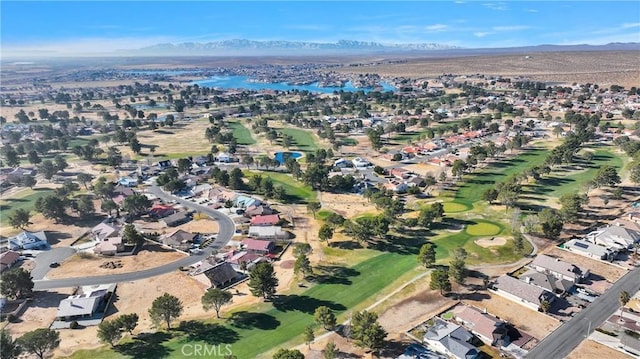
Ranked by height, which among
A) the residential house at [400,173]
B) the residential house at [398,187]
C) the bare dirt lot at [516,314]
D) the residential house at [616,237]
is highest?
the residential house at [400,173]

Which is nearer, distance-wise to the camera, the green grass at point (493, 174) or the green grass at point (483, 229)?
the green grass at point (483, 229)

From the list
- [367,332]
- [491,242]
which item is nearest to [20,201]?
[367,332]

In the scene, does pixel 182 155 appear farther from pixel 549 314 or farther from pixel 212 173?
pixel 549 314

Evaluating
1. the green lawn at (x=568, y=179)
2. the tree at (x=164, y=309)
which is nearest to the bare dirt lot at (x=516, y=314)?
the tree at (x=164, y=309)

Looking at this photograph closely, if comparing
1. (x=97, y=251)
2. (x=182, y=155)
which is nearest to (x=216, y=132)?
(x=182, y=155)

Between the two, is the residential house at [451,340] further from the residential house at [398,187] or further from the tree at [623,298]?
the residential house at [398,187]

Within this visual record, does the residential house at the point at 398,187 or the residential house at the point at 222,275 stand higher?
the residential house at the point at 398,187

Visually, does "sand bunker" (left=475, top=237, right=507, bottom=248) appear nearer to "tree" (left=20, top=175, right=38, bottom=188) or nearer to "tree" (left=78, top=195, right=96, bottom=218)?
"tree" (left=78, top=195, right=96, bottom=218)

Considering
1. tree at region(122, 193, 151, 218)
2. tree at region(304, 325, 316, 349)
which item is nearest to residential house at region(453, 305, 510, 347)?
tree at region(304, 325, 316, 349)
